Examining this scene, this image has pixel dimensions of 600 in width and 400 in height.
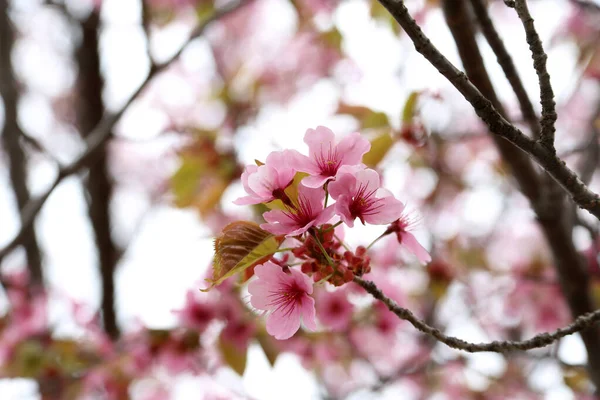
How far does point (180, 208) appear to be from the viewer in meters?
1.94

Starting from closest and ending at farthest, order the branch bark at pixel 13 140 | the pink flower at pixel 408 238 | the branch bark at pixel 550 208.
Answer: the pink flower at pixel 408 238, the branch bark at pixel 550 208, the branch bark at pixel 13 140

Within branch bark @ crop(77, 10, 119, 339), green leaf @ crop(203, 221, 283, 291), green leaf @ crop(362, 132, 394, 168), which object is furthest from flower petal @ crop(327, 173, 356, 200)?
branch bark @ crop(77, 10, 119, 339)

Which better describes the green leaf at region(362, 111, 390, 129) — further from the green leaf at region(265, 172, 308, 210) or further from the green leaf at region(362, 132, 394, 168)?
the green leaf at region(265, 172, 308, 210)

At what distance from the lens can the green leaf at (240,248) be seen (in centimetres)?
74

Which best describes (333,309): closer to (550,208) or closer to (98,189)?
(550,208)

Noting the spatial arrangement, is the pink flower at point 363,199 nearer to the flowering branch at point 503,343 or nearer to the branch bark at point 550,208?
the flowering branch at point 503,343

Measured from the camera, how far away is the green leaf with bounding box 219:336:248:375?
5.19 feet

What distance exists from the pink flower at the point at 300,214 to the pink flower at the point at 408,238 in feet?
0.60

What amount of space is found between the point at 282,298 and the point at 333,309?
73 cm

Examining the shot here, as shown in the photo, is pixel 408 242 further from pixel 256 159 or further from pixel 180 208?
pixel 180 208

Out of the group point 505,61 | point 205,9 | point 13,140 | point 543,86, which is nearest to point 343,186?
point 543,86

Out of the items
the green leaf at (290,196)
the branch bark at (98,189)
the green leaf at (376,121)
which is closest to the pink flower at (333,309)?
the green leaf at (376,121)

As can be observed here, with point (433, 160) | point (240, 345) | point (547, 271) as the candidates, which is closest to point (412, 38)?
point (240, 345)

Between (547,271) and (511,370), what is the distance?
2.09ft
